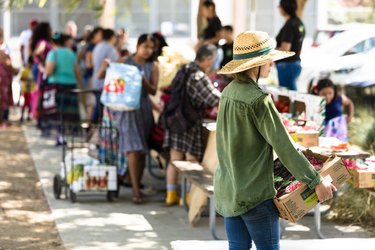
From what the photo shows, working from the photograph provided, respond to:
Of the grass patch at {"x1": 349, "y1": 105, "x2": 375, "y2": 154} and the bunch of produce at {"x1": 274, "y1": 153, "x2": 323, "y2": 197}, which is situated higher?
the bunch of produce at {"x1": 274, "y1": 153, "x2": 323, "y2": 197}

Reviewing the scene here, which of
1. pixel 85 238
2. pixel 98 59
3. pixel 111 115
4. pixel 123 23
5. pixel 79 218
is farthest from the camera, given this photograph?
pixel 123 23

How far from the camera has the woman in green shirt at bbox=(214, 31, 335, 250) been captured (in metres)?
5.72

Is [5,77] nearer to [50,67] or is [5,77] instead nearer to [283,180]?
[50,67]

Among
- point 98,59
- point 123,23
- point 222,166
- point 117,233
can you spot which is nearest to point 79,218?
point 117,233

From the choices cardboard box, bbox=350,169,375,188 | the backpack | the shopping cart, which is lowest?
the shopping cart

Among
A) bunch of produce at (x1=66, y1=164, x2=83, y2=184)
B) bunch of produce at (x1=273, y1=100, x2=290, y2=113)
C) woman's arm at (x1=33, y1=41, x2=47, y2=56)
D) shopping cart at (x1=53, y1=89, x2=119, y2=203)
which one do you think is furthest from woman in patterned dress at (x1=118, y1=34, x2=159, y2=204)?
woman's arm at (x1=33, y1=41, x2=47, y2=56)

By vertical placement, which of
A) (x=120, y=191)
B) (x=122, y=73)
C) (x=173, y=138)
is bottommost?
(x=120, y=191)

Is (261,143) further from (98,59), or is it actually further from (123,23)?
(123,23)

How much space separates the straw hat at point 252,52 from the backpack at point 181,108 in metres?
4.20

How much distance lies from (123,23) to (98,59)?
1644cm

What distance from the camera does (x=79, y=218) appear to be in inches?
404

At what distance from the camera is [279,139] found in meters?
5.68

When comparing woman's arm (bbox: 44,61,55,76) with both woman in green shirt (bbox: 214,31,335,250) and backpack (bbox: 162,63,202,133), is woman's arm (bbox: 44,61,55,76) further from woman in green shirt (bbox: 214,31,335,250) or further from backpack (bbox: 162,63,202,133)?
woman in green shirt (bbox: 214,31,335,250)

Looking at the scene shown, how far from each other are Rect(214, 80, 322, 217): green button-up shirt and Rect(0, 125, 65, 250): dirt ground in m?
3.43
